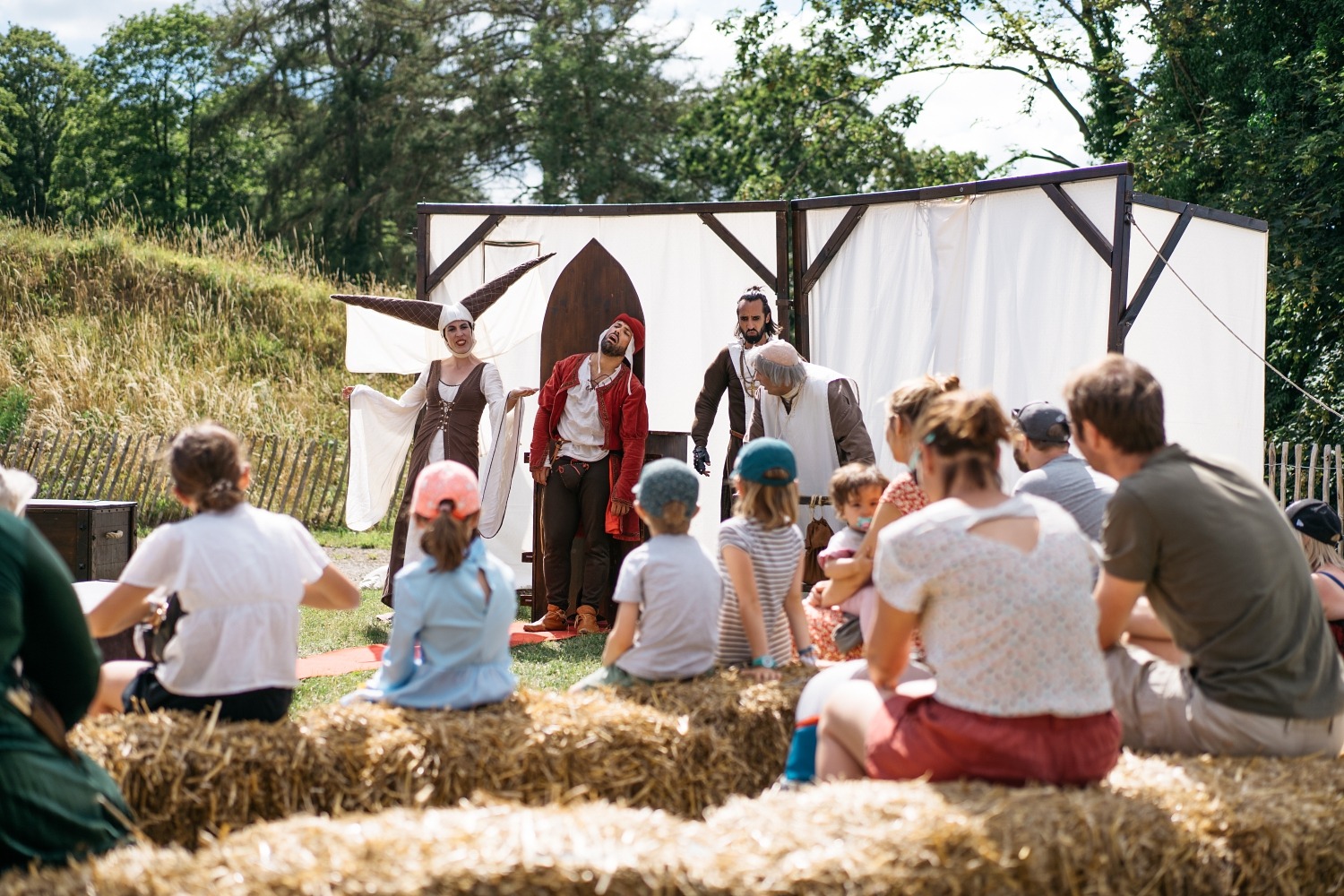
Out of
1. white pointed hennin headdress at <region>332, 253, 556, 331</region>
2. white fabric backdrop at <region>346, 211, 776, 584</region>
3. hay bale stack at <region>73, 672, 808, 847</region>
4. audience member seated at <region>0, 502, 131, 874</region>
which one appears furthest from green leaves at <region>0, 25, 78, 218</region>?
audience member seated at <region>0, 502, 131, 874</region>

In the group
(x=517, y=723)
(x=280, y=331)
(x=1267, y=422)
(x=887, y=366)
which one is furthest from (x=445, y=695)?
(x=280, y=331)

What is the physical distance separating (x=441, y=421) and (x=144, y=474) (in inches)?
280

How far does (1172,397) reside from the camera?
7.17 metres

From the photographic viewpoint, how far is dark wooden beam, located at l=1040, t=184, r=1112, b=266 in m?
6.74

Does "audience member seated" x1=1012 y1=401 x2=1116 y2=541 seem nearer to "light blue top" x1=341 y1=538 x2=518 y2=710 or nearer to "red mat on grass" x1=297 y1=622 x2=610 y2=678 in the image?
"light blue top" x1=341 y1=538 x2=518 y2=710

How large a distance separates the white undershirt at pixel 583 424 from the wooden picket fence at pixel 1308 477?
246 inches

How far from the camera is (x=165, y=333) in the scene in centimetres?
1736

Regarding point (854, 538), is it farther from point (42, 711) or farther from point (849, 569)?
point (42, 711)

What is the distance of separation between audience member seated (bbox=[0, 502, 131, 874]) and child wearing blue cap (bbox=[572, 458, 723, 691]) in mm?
1528

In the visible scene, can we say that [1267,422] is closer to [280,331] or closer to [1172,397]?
[1172,397]

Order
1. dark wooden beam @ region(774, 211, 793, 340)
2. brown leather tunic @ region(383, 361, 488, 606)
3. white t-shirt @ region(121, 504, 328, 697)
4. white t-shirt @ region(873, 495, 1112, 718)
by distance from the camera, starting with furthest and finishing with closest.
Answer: dark wooden beam @ region(774, 211, 793, 340), brown leather tunic @ region(383, 361, 488, 606), white t-shirt @ region(121, 504, 328, 697), white t-shirt @ region(873, 495, 1112, 718)

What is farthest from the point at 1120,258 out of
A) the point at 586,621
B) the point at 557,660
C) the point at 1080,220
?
the point at 557,660

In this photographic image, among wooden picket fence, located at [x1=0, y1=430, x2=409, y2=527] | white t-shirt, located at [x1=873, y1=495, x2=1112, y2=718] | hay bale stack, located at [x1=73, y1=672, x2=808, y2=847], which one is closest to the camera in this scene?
white t-shirt, located at [x1=873, y1=495, x2=1112, y2=718]

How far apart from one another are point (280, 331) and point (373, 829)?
1696cm
